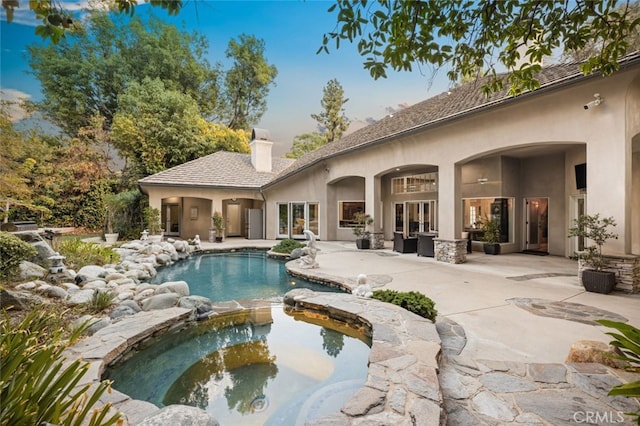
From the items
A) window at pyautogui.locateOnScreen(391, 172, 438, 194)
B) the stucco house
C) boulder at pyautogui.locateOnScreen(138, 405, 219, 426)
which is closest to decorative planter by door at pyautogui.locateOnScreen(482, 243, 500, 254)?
the stucco house

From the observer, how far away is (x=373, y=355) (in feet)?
11.2

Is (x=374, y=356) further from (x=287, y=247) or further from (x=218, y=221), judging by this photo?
(x=218, y=221)

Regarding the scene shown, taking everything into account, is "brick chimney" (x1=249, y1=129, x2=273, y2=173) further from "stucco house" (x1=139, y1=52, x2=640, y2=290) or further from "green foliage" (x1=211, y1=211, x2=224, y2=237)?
"green foliage" (x1=211, y1=211, x2=224, y2=237)

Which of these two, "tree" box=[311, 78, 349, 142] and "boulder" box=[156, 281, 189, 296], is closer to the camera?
"boulder" box=[156, 281, 189, 296]

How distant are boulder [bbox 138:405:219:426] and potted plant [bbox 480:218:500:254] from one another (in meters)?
12.1

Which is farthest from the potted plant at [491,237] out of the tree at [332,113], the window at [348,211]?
the tree at [332,113]

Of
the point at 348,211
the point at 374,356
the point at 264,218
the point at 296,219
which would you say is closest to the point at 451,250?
the point at 374,356

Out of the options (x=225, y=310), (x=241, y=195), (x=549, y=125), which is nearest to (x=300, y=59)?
(x=241, y=195)

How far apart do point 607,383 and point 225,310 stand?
5705 mm

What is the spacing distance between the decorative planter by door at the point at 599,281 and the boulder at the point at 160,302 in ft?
29.2

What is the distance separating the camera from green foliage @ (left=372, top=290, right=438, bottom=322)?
185 inches

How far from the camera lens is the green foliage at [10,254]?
5750 mm

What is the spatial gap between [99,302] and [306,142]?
30444 millimetres

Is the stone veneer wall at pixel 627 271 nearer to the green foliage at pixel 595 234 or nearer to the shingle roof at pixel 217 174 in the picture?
the green foliage at pixel 595 234
